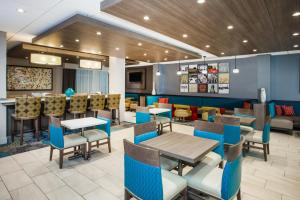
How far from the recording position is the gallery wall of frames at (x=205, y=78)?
822 centimetres

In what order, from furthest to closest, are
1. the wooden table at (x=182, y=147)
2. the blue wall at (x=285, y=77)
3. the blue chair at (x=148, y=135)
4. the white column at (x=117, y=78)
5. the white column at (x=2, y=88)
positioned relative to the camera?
the white column at (x=117, y=78), the blue wall at (x=285, y=77), the white column at (x=2, y=88), the blue chair at (x=148, y=135), the wooden table at (x=182, y=147)

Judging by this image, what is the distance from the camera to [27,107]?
431 cm

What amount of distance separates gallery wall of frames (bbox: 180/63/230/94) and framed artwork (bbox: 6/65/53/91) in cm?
729

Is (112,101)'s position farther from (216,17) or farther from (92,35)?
(216,17)

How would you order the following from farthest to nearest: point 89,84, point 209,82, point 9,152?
1. point 89,84
2. point 209,82
3. point 9,152

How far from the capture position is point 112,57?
7.47 metres

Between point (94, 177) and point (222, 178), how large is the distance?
2.10m

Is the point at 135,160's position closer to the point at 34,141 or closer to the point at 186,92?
the point at 34,141

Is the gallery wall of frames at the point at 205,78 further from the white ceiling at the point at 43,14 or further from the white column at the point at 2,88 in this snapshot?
the white column at the point at 2,88

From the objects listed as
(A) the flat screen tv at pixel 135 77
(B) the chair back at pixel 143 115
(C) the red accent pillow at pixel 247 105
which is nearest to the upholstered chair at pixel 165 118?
(B) the chair back at pixel 143 115

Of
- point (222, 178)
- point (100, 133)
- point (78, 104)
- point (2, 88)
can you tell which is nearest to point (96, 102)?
point (78, 104)

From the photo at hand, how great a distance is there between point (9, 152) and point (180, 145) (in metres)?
3.91

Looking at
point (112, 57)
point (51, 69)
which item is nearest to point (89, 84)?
point (51, 69)

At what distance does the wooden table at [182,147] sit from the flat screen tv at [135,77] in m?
8.99
